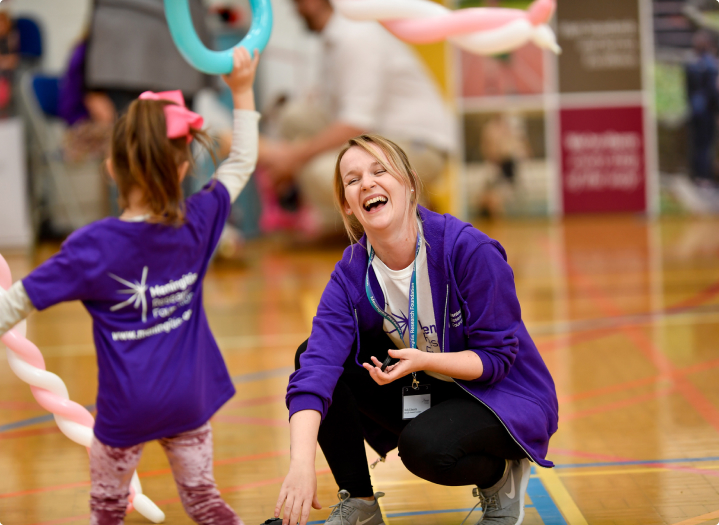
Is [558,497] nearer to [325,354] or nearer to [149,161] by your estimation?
[325,354]

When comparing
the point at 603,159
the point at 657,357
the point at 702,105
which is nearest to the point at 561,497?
the point at 657,357

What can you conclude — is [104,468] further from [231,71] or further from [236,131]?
[231,71]

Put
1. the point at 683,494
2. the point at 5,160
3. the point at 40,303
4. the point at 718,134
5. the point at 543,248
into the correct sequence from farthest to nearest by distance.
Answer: the point at 718,134 → the point at 5,160 → the point at 543,248 → the point at 683,494 → the point at 40,303

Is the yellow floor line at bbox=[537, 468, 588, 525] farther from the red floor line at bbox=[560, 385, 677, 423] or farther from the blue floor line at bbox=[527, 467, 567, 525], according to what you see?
the red floor line at bbox=[560, 385, 677, 423]

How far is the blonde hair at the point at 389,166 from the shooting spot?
1.40 metres

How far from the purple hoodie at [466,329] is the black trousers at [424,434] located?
0.03m

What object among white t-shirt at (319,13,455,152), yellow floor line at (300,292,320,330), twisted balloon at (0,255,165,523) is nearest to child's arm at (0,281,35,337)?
twisted balloon at (0,255,165,523)

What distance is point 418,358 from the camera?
1.30 m

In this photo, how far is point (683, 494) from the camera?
1586mm

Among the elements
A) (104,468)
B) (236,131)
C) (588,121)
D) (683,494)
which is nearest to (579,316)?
(683,494)

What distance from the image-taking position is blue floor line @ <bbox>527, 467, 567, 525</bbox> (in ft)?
4.92

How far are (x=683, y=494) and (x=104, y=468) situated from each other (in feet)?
3.51

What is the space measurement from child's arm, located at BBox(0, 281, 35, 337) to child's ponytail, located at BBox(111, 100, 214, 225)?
0.23m

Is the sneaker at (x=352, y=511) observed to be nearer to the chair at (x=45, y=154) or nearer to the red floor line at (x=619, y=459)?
the red floor line at (x=619, y=459)
